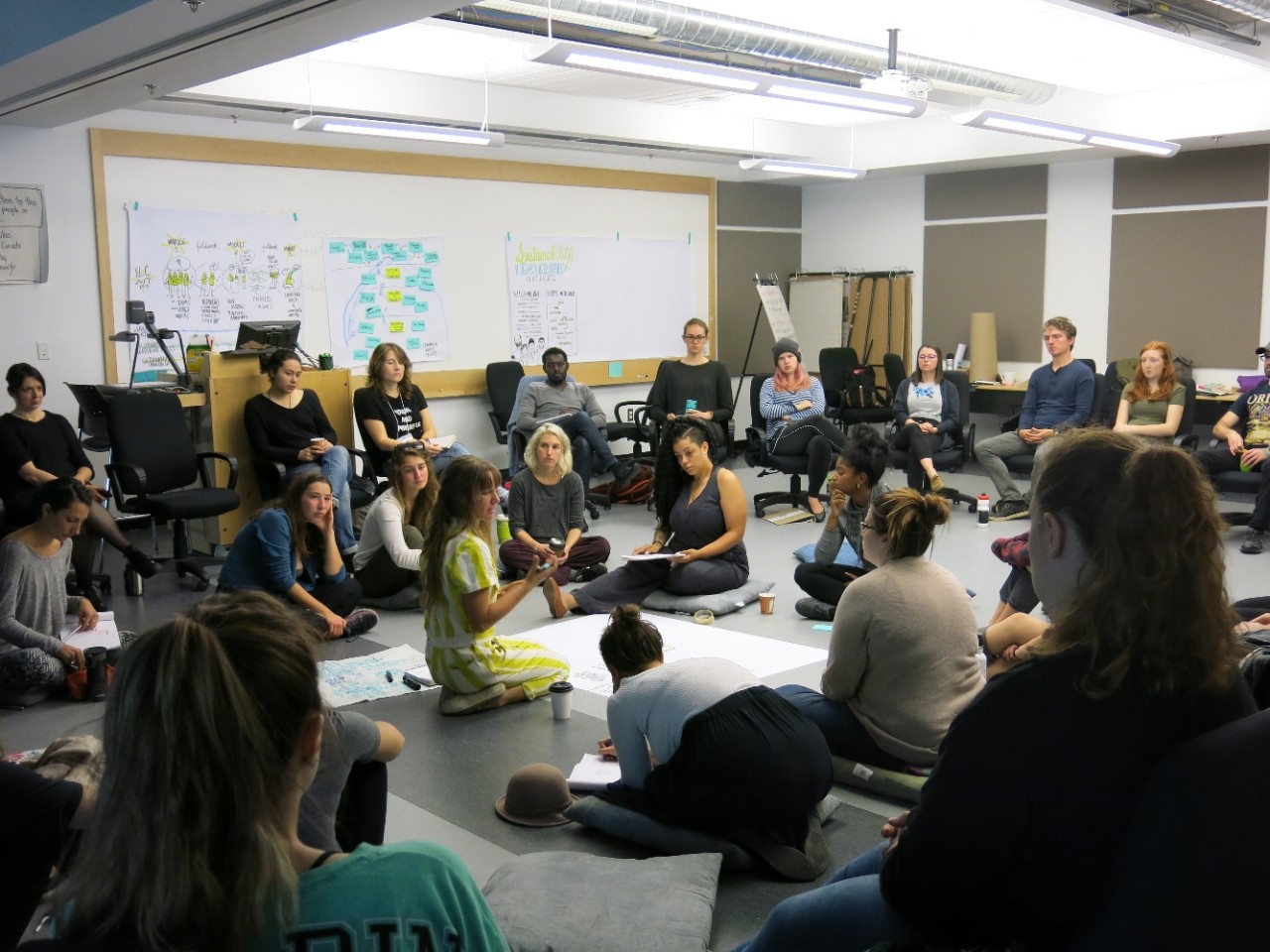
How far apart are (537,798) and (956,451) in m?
5.73

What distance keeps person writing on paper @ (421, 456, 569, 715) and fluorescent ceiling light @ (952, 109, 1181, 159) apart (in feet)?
13.4

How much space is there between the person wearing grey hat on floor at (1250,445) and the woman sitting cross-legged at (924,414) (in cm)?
171

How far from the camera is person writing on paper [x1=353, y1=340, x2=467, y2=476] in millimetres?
7473

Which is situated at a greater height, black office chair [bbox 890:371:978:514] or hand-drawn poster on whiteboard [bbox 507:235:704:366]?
hand-drawn poster on whiteboard [bbox 507:235:704:366]

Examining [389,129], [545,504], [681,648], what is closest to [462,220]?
[389,129]

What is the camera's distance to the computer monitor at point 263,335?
7.11 m

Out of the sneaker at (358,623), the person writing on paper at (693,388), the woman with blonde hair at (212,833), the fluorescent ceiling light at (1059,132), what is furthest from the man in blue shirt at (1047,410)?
the woman with blonde hair at (212,833)

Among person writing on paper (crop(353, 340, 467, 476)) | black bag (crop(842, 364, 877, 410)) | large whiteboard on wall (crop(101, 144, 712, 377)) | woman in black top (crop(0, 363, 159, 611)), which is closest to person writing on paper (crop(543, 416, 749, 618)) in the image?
person writing on paper (crop(353, 340, 467, 476))

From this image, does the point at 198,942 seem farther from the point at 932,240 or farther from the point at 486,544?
the point at 932,240

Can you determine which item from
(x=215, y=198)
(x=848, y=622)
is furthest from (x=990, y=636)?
(x=215, y=198)

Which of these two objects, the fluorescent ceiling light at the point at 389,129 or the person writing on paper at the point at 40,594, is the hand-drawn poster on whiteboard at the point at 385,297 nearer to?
the fluorescent ceiling light at the point at 389,129

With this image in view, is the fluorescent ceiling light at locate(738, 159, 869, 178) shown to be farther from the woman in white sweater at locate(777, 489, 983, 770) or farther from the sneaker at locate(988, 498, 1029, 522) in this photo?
the woman in white sweater at locate(777, 489, 983, 770)

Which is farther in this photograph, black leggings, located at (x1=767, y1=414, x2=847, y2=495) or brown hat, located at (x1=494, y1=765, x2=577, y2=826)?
black leggings, located at (x1=767, y1=414, x2=847, y2=495)

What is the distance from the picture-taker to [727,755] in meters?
2.92
